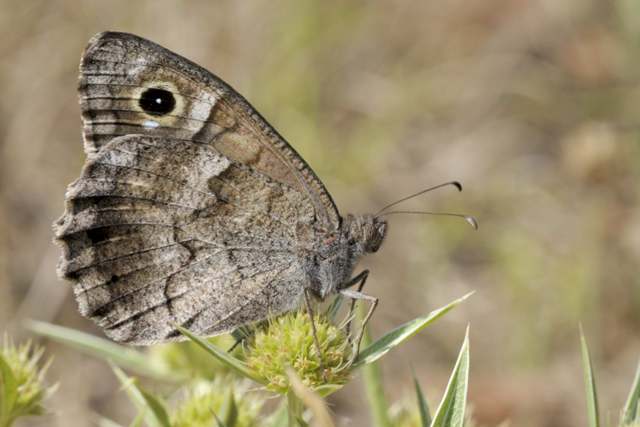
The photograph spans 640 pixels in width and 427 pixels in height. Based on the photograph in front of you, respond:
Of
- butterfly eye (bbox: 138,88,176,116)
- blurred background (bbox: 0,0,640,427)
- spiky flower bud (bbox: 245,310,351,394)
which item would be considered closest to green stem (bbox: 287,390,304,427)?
spiky flower bud (bbox: 245,310,351,394)

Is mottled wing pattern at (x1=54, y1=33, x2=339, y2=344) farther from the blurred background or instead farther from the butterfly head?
the blurred background

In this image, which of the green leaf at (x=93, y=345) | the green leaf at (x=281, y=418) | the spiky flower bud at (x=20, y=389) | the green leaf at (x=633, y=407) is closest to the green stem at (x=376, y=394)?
the green leaf at (x=281, y=418)

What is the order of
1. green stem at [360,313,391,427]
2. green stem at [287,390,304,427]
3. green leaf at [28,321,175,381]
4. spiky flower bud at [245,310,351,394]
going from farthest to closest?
green leaf at [28,321,175,381] → green stem at [360,313,391,427] → spiky flower bud at [245,310,351,394] → green stem at [287,390,304,427]

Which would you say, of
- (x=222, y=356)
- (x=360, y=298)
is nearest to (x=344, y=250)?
(x=360, y=298)

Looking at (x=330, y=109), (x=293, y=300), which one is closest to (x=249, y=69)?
(x=330, y=109)

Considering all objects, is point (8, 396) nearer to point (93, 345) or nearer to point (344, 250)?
point (93, 345)

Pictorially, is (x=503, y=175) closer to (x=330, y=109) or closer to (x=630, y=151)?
(x=630, y=151)

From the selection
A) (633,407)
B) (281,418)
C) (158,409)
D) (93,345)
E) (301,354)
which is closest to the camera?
(633,407)

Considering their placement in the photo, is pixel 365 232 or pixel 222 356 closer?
pixel 222 356
